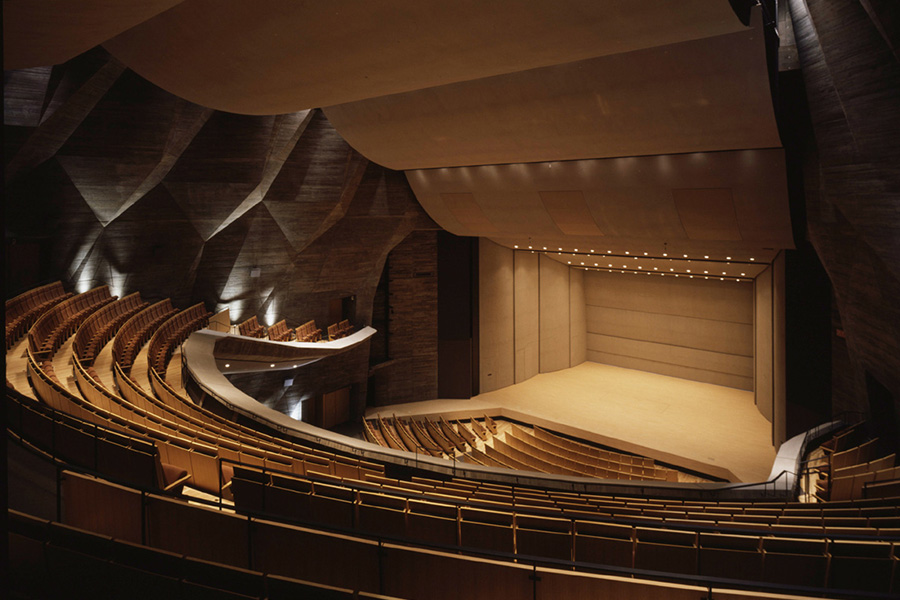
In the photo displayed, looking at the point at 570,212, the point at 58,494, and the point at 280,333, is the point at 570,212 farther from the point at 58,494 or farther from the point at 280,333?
the point at 58,494

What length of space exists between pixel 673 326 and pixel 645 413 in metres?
4.15

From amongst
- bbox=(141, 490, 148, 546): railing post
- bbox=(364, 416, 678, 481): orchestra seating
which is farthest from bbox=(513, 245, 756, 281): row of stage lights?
bbox=(141, 490, 148, 546): railing post

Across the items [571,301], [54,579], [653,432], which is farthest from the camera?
[571,301]

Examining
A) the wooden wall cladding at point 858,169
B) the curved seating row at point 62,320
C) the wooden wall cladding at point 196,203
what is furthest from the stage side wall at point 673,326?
the curved seating row at point 62,320

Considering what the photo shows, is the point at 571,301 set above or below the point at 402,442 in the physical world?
above

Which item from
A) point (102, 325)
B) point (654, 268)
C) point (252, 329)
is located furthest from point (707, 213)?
point (102, 325)

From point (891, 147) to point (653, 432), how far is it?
9.93 metres

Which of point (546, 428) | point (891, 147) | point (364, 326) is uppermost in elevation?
point (891, 147)

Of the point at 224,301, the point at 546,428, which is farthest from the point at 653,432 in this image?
the point at 224,301

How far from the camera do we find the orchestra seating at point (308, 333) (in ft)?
49.9

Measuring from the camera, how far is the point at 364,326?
54.9ft

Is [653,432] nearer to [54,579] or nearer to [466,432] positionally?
[466,432]

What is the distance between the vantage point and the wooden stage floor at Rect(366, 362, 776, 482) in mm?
13047

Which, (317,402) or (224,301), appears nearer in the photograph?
(224,301)
